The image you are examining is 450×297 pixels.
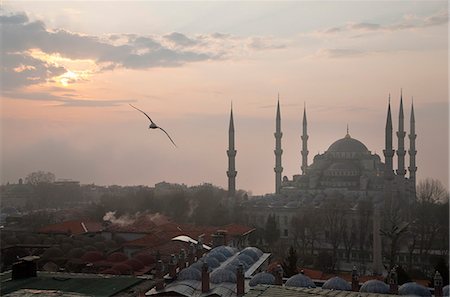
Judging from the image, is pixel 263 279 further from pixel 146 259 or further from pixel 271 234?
pixel 271 234

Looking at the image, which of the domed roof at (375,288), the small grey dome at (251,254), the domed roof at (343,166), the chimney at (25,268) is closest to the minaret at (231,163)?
the domed roof at (343,166)

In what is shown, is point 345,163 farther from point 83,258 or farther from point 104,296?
point 104,296

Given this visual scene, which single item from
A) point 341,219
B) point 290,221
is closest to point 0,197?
point 290,221

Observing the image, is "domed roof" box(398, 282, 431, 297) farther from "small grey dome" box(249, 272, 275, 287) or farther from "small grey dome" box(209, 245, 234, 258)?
"small grey dome" box(209, 245, 234, 258)

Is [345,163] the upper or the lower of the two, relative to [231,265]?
upper

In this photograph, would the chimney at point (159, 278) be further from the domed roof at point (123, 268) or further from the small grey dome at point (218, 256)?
the small grey dome at point (218, 256)
